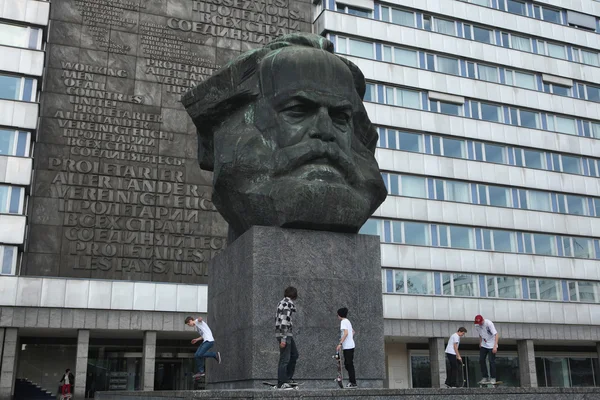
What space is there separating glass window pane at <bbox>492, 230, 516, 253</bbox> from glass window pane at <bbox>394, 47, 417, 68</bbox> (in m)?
12.3

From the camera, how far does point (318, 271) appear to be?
1055 cm

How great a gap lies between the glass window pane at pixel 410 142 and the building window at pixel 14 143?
2192cm

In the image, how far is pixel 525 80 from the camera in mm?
45094

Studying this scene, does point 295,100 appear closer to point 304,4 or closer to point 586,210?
point 304,4

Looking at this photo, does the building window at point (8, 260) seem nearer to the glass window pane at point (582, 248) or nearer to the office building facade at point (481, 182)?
the office building facade at point (481, 182)

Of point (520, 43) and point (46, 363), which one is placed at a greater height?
point (520, 43)

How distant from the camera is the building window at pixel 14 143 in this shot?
106 ft

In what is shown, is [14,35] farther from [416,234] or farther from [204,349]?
[204,349]

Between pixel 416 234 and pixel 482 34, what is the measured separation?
52.0 ft

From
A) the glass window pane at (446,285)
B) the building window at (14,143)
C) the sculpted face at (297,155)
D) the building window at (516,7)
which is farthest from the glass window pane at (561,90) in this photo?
the sculpted face at (297,155)

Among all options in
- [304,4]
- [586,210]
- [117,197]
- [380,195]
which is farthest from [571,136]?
[380,195]

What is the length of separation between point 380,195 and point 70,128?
26.0m

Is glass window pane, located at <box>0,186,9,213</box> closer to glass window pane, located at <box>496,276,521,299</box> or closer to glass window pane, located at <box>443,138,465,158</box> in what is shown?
glass window pane, located at <box>443,138,465,158</box>

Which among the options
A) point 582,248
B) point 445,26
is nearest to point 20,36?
point 445,26
